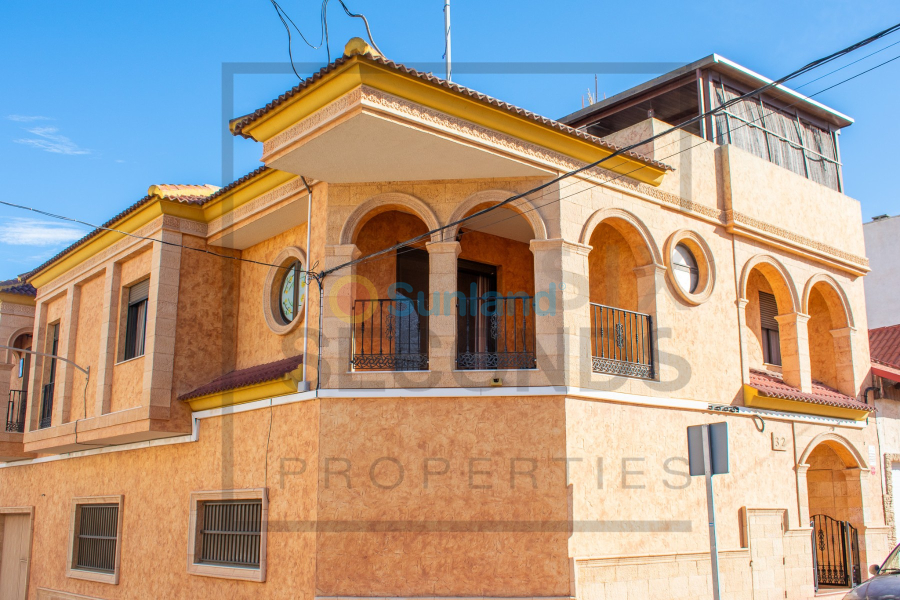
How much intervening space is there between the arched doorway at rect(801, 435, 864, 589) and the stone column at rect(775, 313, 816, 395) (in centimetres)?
120

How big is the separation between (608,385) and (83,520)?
11582 mm

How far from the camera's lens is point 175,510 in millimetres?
14086

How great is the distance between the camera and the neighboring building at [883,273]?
89.4 feet

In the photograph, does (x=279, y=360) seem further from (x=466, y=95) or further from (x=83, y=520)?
(x=83, y=520)

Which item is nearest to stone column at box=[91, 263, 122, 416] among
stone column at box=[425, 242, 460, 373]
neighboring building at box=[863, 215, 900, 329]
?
stone column at box=[425, 242, 460, 373]

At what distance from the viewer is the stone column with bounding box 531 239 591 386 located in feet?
37.3

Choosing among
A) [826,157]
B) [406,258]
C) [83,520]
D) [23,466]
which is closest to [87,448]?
[83,520]

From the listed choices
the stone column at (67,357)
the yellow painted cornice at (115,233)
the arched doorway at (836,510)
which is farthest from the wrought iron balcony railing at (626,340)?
the stone column at (67,357)

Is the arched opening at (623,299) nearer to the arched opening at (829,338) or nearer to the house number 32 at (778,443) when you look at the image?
the house number 32 at (778,443)

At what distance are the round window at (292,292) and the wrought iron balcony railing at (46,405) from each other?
786 centimetres

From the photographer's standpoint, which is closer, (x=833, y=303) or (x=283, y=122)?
(x=283, y=122)

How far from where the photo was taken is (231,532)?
12898 millimetres

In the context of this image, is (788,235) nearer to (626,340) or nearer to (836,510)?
(626,340)

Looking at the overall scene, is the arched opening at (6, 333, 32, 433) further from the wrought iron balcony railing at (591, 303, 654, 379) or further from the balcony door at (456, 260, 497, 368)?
the wrought iron balcony railing at (591, 303, 654, 379)
